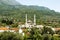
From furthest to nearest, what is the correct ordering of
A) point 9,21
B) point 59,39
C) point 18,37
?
point 9,21, point 59,39, point 18,37

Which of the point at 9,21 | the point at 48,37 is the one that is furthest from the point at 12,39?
the point at 9,21

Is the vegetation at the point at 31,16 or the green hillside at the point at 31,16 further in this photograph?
the green hillside at the point at 31,16

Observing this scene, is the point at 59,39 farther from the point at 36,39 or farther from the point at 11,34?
the point at 11,34

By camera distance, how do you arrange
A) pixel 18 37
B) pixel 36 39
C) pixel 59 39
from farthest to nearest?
pixel 59 39 → pixel 36 39 → pixel 18 37

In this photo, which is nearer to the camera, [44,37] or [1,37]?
[1,37]

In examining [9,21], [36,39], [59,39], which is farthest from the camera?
[9,21]

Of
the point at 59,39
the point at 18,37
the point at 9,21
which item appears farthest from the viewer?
the point at 9,21

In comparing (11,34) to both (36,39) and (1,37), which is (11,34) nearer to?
(1,37)

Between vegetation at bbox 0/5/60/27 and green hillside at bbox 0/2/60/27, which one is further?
green hillside at bbox 0/2/60/27

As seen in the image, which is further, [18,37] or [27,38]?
[27,38]

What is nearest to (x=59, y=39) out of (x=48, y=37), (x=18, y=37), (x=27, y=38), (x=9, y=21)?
(x=48, y=37)
